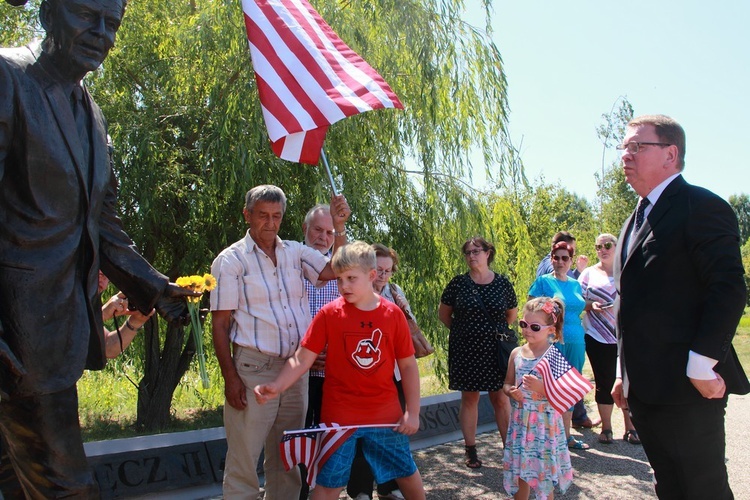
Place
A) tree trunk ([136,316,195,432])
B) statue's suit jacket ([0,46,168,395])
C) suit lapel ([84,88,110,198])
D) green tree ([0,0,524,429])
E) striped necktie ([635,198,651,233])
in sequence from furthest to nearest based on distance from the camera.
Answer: tree trunk ([136,316,195,432]), green tree ([0,0,524,429]), striped necktie ([635,198,651,233]), suit lapel ([84,88,110,198]), statue's suit jacket ([0,46,168,395])

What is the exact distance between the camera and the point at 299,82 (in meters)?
4.37

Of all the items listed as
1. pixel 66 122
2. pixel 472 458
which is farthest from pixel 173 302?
pixel 472 458

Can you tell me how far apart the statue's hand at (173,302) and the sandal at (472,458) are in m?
3.38

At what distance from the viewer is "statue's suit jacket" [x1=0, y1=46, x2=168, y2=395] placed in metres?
2.30

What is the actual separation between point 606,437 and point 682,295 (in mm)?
3771

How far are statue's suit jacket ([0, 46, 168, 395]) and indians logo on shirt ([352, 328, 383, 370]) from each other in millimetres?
1534

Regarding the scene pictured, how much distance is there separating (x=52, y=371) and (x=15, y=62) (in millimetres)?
1043

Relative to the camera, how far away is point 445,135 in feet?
24.1

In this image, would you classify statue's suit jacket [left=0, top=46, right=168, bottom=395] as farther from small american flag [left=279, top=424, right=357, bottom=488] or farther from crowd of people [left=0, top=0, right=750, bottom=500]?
small american flag [left=279, top=424, right=357, bottom=488]

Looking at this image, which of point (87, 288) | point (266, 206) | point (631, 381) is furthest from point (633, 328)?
point (87, 288)

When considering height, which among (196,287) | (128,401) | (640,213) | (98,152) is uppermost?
(98,152)

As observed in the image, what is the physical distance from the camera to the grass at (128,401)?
7.57 meters

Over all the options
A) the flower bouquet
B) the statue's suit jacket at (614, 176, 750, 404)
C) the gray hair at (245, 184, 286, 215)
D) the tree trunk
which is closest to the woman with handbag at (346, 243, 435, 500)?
the gray hair at (245, 184, 286, 215)

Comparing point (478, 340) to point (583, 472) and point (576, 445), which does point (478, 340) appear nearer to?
point (583, 472)
